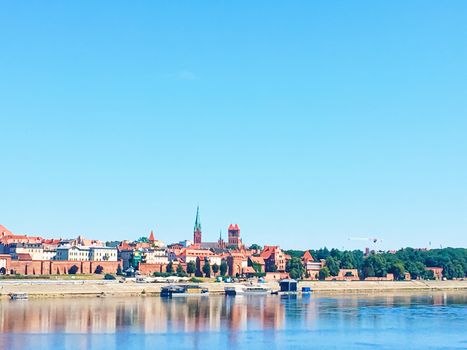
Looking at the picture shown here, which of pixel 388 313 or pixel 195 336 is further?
pixel 388 313

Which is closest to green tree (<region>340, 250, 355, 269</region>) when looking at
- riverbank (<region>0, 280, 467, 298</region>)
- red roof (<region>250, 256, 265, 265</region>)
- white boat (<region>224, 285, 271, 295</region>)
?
red roof (<region>250, 256, 265, 265</region>)

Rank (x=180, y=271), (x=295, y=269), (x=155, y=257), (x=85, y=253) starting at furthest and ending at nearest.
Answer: (x=155, y=257) < (x=85, y=253) < (x=295, y=269) < (x=180, y=271)

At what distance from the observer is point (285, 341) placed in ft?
162

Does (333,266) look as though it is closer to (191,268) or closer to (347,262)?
(347,262)

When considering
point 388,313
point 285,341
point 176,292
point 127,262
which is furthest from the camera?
point 127,262

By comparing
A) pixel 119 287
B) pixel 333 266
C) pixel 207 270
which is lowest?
pixel 119 287

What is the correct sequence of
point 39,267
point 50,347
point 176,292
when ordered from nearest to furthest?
1. point 50,347
2. point 176,292
3. point 39,267

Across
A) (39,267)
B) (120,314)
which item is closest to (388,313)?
(120,314)

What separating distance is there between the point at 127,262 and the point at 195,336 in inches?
3208

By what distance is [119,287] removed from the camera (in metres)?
Answer: 93.5

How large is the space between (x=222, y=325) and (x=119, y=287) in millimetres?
38473

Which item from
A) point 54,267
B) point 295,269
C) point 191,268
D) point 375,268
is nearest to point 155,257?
point 191,268

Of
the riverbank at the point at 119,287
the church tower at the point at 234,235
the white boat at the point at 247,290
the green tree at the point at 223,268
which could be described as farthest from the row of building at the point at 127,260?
the church tower at the point at 234,235

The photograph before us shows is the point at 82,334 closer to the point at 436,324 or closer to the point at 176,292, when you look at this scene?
the point at 436,324
